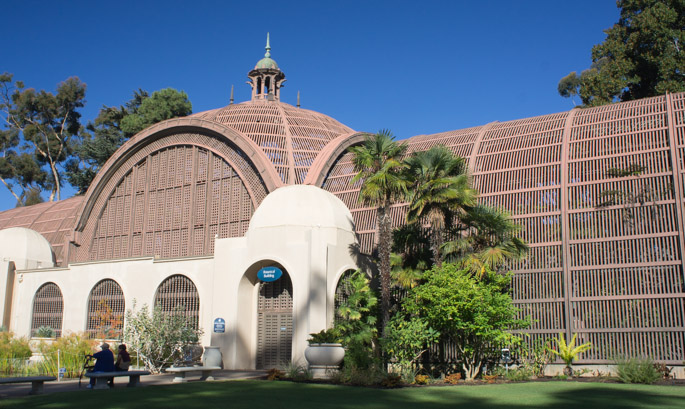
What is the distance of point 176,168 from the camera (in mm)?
31734

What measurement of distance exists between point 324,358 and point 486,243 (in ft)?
22.5

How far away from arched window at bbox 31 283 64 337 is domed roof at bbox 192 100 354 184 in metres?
11.9

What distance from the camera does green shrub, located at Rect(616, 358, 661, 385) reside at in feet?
57.9

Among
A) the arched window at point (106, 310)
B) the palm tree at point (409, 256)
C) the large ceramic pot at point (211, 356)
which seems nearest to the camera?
the large ceramic pot at point (211, 356)

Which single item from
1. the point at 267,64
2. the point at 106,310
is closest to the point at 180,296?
the point at 106,310

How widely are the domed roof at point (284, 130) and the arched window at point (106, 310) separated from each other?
30.1ft

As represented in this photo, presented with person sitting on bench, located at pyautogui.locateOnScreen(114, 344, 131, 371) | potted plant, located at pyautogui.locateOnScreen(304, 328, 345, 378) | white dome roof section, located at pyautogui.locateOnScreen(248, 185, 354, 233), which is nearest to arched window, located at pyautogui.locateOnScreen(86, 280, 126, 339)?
white dome roof section, located at pyautogui.locateOnScreen(248, 185, 354, 233)

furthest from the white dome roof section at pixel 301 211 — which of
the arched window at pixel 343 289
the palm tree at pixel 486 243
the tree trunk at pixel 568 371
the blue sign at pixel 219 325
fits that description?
the tree trunk at pixel 568 371

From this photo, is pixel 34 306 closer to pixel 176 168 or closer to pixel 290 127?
pixel 176 168

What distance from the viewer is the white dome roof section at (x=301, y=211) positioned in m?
23.0

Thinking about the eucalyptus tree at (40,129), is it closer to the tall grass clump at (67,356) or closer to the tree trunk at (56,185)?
the tree trunk at (56,185)

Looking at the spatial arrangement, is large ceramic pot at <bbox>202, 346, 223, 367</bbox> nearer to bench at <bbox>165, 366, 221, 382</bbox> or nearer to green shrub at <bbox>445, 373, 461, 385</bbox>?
bench at <bbox>165, 366, 221, 382</bbox>

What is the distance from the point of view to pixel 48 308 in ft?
103

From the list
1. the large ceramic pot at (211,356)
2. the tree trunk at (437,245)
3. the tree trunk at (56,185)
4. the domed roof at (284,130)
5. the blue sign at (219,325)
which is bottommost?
the large ceramic pot at (211,356)
